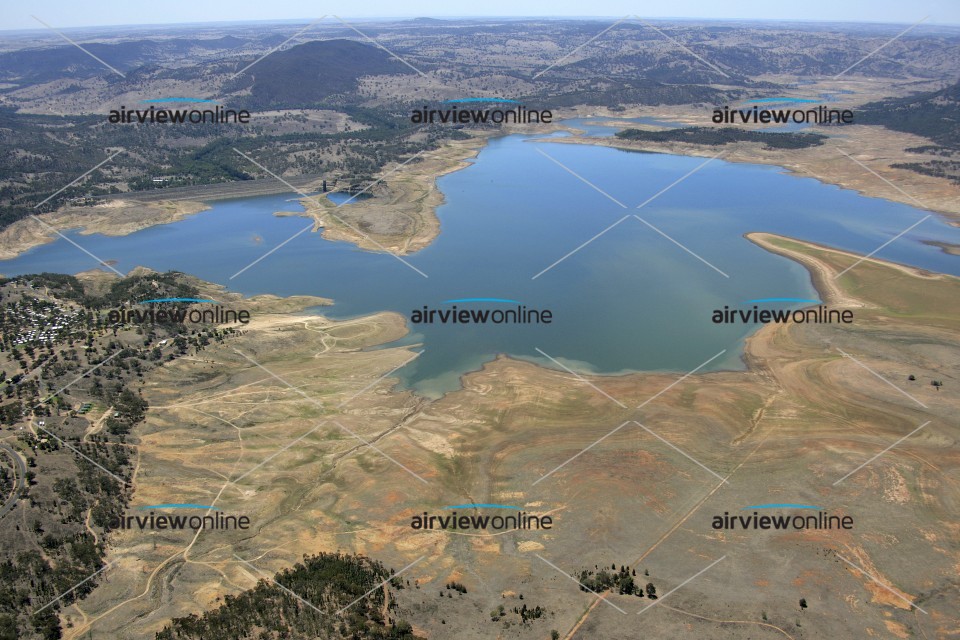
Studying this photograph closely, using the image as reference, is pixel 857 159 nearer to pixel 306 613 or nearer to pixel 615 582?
pixel 615 582

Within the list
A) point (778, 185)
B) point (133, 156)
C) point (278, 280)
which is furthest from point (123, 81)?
point (778, 185)

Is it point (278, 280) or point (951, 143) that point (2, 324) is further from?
point (951, 143)

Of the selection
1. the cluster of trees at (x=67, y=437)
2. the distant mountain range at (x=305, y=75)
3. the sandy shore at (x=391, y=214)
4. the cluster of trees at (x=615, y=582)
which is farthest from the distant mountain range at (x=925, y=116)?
the distant mountain range at (x=305, y=75)

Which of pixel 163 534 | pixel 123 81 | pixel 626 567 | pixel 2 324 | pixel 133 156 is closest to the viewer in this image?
pixel 626 567

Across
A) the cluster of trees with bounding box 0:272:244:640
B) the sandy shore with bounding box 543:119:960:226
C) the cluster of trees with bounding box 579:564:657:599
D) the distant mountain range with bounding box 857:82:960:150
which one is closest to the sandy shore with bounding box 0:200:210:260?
the cluster of trees with bounding box 0:272:244:640

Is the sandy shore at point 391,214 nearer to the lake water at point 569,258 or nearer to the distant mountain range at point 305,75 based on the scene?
the lake water at point 569,258

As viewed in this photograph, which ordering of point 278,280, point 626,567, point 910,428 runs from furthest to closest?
point 278,280, point 910,428, point 626,567

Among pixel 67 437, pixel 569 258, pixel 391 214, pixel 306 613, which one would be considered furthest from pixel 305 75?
pixel 306 613

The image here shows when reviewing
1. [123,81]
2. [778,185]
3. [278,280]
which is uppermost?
[123,81]
